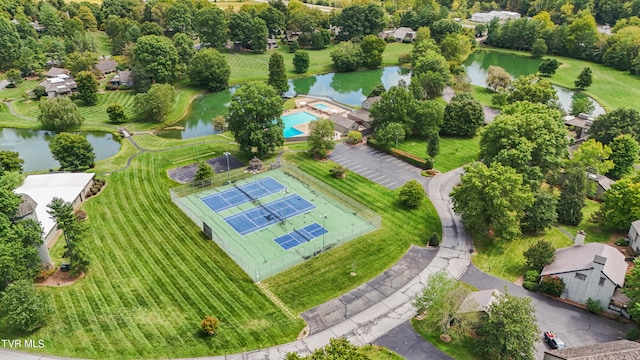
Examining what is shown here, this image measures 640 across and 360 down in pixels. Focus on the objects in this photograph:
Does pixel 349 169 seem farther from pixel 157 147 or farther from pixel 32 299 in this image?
pixel 32 299

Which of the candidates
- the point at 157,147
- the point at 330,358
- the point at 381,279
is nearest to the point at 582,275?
the point at 381,279

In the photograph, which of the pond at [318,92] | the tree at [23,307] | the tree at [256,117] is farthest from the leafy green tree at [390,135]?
the tree at [23,307]

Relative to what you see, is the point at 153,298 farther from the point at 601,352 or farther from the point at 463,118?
the point at 463,118

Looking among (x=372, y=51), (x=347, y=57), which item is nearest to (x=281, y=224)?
(x=347, y=57)

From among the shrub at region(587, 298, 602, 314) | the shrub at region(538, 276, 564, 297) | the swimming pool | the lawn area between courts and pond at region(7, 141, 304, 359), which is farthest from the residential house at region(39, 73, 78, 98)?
the shrub at region(587, 298, 602, 314)

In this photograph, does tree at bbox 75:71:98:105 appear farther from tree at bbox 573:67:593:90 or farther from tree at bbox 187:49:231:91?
tree at bbox 573:67:593:90

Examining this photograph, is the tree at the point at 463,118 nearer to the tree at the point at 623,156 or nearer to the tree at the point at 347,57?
the tree at the point at 623,156
